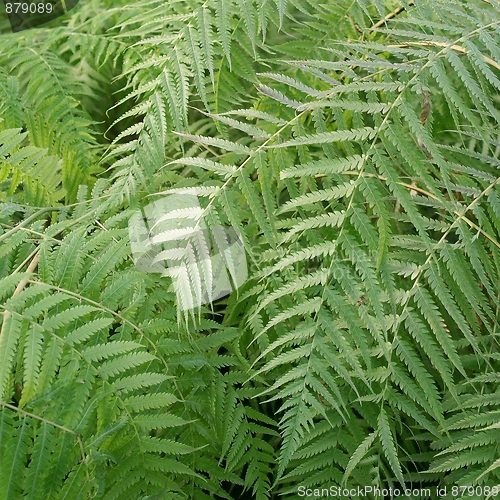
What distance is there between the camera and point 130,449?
802 mm

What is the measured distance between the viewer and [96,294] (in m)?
0.87

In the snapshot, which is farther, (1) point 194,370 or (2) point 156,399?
(1) point 194,370

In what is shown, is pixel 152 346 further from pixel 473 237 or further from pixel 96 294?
pixel 473 237

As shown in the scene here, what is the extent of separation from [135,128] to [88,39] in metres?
0.50

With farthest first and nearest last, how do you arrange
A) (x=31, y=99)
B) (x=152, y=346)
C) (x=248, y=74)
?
(x=31, y=99) → (x=248, y=74) → (x=152, y=346)

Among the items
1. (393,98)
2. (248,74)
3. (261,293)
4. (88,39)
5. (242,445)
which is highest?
(88,39)

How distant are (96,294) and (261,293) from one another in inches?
11.1

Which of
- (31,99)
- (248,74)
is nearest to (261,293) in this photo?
(248,74)

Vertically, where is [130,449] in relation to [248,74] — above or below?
A: below

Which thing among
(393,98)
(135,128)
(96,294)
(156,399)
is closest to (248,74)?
(135,128)

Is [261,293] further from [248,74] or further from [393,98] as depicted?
[248,74]

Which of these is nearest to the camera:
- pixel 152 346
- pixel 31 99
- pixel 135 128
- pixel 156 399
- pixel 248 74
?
pixel 156 399

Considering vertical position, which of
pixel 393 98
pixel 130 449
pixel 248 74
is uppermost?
pixel 248 74

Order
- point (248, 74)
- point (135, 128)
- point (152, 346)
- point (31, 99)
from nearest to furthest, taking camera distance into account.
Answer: point (152, 346) < point (135, 128) < point (248, 74) < point (31, 99)
